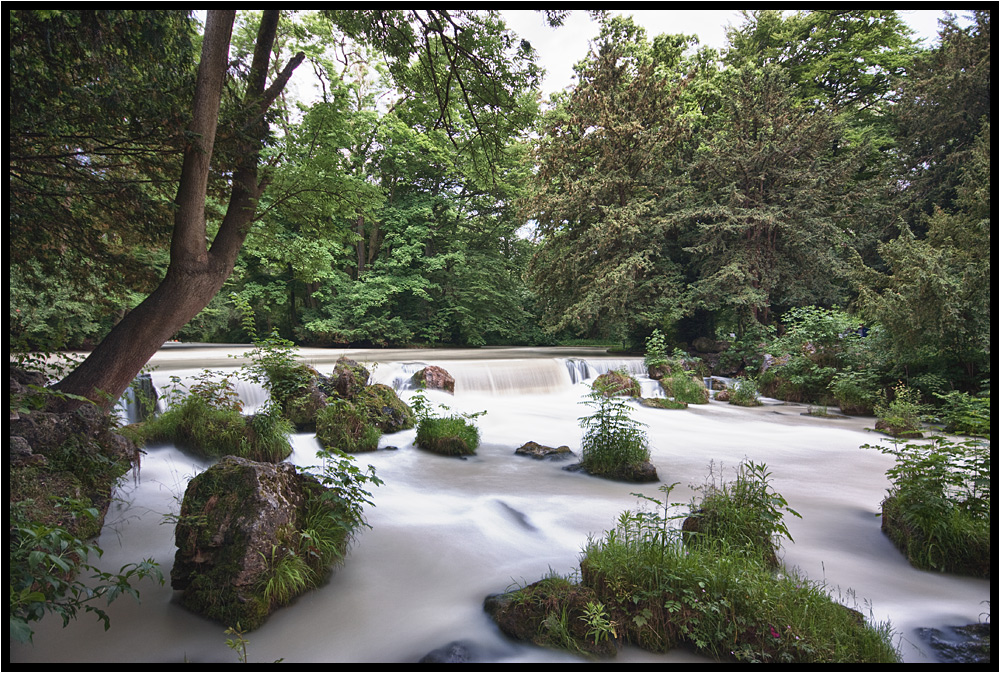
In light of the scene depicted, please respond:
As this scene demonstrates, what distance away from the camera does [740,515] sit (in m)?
3.72

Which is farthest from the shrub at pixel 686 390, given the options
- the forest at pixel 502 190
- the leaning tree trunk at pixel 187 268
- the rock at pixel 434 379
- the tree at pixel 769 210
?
the leaning tree trunk at pixel 187 268

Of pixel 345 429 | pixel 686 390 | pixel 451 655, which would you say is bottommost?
pixel 451 655

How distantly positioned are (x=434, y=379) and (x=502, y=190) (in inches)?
556

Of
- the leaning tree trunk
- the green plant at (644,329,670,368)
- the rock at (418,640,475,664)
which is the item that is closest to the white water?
the rock at (418,640,475,664)

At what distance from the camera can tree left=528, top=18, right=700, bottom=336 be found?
51.0 ft

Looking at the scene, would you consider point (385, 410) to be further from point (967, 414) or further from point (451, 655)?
point (967, 414)

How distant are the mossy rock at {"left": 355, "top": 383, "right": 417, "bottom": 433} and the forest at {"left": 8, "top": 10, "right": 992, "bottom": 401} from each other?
2506 millimetres

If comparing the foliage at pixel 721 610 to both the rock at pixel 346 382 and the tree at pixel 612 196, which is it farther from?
the tree at pixel 612 196

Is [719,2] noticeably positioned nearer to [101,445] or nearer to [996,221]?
[996,221]

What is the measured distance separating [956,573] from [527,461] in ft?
14.2

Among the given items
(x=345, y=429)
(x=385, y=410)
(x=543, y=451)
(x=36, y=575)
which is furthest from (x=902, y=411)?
(x=36, y=575)

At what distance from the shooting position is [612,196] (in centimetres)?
1680

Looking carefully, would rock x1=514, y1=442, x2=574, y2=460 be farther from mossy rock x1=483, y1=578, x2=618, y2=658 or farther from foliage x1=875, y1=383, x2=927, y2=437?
foliage x1=875, y1=383, x2=927, y2=437

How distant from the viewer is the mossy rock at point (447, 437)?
6.99 meters
